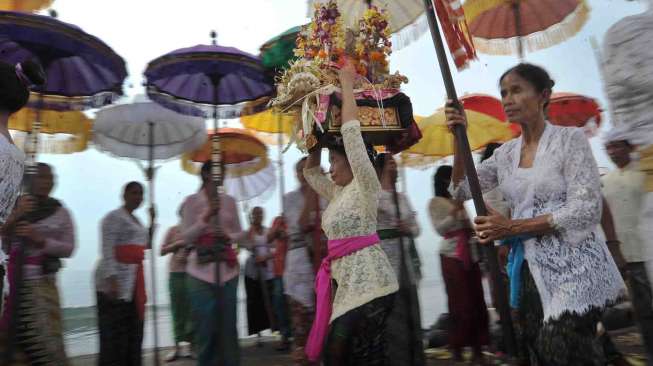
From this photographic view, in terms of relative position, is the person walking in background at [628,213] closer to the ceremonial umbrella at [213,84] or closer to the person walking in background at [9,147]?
the ceremonial umbrella at [213,84]

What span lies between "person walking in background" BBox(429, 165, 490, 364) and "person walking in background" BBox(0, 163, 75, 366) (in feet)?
11.3

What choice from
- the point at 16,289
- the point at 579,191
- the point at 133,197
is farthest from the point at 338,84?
the point at 133,197

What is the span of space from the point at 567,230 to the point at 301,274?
114 inches

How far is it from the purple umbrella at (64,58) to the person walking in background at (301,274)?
1970 millimetres

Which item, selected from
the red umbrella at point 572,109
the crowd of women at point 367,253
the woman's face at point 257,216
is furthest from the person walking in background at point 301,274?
the red umbrella at point 572,109

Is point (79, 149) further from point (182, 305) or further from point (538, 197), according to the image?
point (538, 197)

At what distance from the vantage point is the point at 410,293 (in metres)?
4.58

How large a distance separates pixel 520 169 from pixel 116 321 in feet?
13.1

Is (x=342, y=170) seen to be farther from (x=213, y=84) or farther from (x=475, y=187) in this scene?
(x=213, y=84)

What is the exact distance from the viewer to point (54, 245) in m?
4.05

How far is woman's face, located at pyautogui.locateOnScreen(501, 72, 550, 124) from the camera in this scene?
2.35 meters

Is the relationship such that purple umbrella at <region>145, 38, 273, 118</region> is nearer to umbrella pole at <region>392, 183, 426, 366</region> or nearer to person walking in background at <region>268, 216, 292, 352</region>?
person walking in background at <region>268, 216, 292, 352</region>

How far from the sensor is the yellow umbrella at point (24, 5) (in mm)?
4379

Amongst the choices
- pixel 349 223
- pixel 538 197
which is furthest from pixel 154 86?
pixel 538 197
